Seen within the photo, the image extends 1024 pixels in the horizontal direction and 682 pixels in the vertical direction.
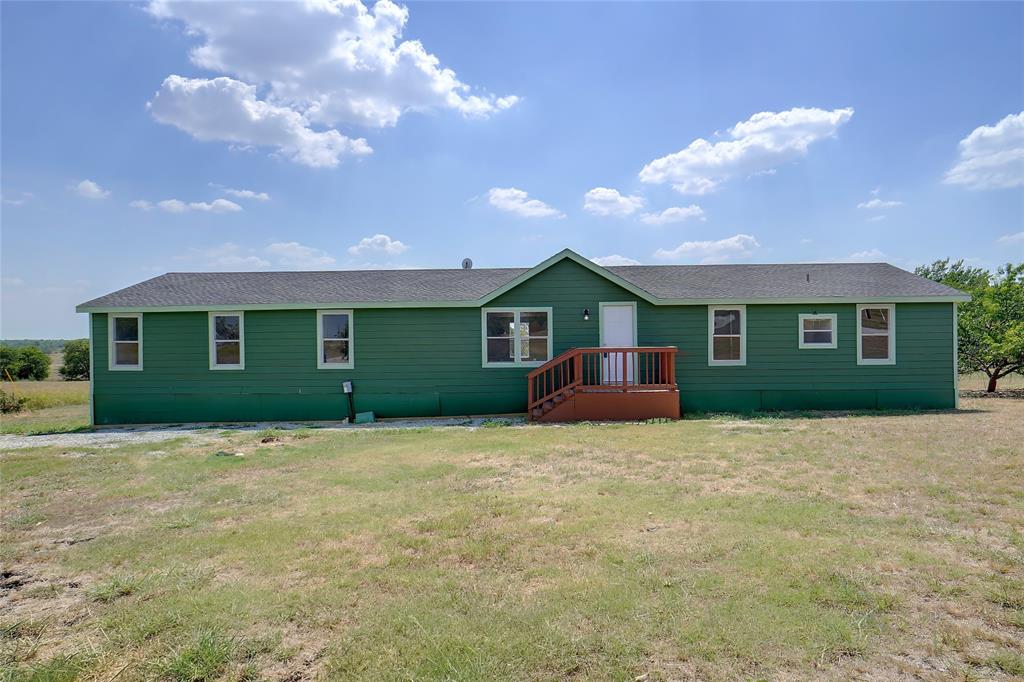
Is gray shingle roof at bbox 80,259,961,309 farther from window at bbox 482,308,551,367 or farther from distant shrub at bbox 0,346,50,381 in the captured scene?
distant shrub at bbox 0,346,50,381

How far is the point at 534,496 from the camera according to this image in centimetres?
557

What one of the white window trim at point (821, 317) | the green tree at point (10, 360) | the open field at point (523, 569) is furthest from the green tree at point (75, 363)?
the white window trim at point (821, 317)

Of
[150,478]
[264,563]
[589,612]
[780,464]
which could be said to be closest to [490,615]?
[589,612]

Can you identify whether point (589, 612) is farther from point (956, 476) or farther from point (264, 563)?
point (956, 476)

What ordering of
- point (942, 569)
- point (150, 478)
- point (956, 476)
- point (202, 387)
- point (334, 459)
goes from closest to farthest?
point (942, 569)
point (956, 476)
point (150, 478)
point (334, 459)
point (202, 387)

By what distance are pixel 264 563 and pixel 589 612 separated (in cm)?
232

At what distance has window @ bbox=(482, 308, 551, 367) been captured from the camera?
13.0m

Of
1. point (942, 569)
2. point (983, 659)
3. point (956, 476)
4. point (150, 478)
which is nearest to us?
point (983, 659)

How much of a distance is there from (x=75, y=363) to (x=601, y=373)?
2464 cm

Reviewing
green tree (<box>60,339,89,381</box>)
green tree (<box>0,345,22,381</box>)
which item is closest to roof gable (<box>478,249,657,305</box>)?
green tree (<box>60,339,89,381</box>)

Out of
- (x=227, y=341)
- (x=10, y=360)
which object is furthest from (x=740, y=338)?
(x=10, y=360)

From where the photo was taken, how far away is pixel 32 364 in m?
24.2

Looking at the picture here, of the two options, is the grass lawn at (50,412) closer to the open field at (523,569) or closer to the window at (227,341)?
the window at (227,341)

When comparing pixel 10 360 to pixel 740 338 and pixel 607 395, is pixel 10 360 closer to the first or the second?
pixel 607 395
